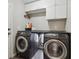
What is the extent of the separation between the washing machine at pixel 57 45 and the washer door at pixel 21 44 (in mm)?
789

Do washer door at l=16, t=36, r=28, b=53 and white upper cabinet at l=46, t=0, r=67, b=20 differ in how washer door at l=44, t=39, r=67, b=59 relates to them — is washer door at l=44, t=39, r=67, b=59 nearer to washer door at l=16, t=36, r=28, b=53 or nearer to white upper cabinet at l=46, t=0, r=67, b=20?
washer door at l=16, t=36, r=28, b=53

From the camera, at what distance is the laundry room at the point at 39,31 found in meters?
2.34

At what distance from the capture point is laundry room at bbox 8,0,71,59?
7.68 feet

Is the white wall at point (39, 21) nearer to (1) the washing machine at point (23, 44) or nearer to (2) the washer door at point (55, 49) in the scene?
(1) the washing machine at point (23, 44)

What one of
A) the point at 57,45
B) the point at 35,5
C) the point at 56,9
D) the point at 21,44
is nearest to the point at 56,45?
the point at 57,45

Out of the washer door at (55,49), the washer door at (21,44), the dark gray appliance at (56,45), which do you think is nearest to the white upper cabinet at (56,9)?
the dark gray appliance at (56,45)

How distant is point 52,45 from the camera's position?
7.83 feet

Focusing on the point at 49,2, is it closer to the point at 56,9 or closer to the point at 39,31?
the point at 56,9

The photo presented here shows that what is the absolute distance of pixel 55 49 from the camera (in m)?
2.37
